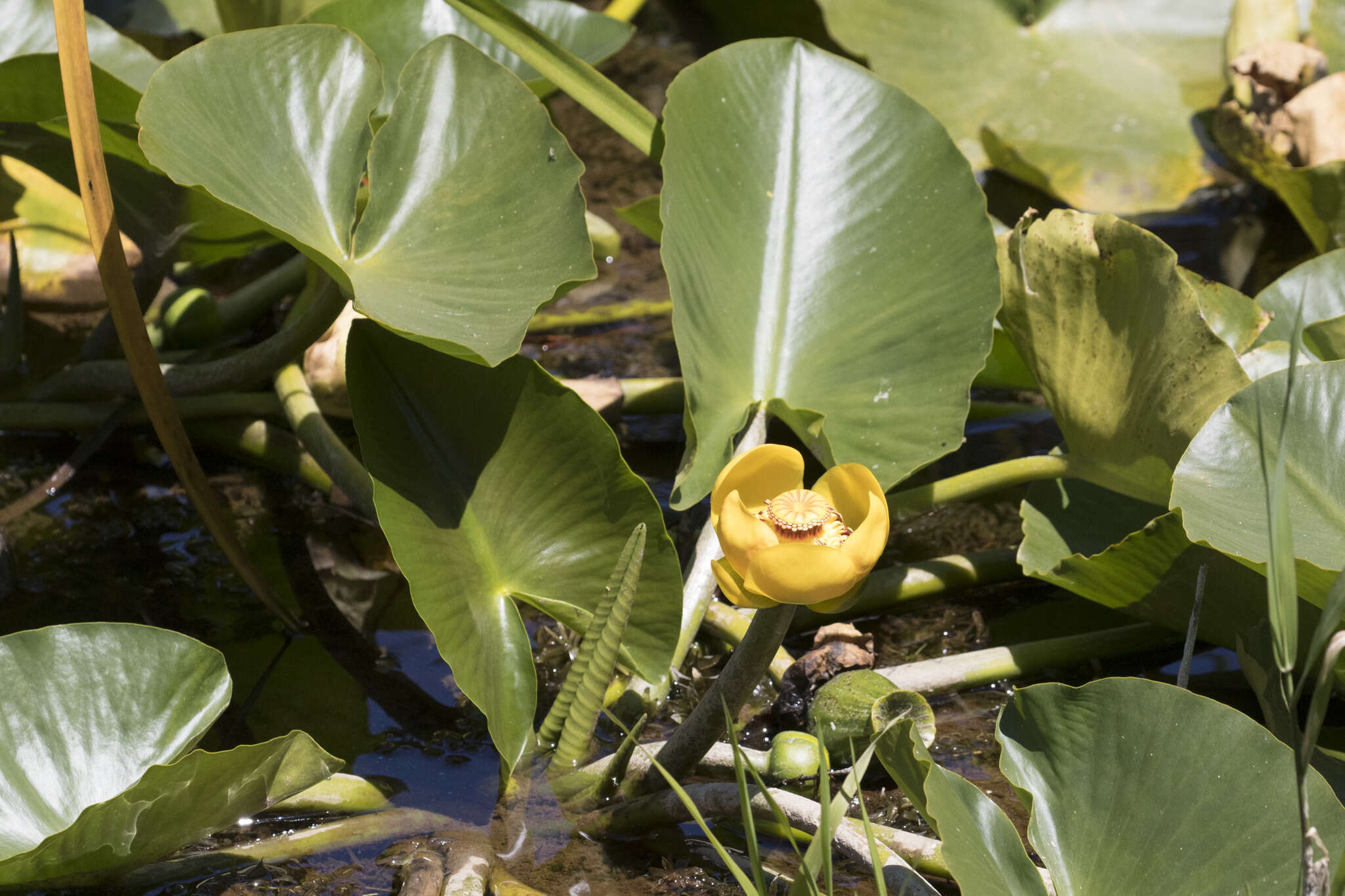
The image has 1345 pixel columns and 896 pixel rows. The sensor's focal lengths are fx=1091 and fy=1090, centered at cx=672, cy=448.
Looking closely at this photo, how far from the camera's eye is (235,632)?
1212mm

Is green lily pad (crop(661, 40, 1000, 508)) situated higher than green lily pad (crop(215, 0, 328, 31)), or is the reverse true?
green lily pad (crop(215, 0, 328, 31))

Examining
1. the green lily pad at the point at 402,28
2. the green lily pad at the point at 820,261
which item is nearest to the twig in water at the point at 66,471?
the green lily pad at the point at 402,28

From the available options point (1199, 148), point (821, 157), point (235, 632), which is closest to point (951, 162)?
point (821, 157)

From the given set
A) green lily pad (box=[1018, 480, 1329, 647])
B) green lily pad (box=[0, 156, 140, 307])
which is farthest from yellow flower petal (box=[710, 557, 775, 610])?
green lily pad (box=[0, 156, 140, 307])

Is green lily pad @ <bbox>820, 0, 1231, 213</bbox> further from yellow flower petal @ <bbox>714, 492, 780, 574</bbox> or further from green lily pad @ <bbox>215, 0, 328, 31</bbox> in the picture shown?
yellow flower petal @ <bbox>714, 492, 780, 574</bbox>

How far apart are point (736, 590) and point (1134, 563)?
17.9 inches

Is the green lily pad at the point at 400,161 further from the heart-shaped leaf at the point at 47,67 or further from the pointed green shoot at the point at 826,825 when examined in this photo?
the pointed green shoot at the point at 826,825

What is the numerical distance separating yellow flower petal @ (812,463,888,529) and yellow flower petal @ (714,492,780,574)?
0.20 feet

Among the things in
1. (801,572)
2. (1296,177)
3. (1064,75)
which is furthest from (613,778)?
(1064,75)

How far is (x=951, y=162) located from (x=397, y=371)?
0.63 meters

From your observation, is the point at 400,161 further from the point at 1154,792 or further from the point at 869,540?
the point at 1154,792

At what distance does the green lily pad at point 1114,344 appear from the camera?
1015 millimetres

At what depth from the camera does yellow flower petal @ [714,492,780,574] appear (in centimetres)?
72

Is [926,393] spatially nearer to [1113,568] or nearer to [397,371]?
[1113,568]
